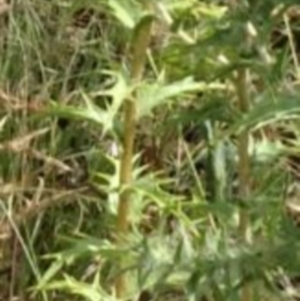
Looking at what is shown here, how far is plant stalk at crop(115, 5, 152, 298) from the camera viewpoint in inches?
72.7

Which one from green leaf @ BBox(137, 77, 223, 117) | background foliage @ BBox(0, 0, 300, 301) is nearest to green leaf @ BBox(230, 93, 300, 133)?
background foliage @ BBox(0, 0, 300, 301)

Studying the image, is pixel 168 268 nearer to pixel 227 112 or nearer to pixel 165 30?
pixel 227 112

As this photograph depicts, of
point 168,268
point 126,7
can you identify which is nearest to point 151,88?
point 126,7

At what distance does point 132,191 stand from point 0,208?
0.66 metres

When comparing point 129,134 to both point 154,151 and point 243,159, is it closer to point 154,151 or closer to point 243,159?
point 243,159

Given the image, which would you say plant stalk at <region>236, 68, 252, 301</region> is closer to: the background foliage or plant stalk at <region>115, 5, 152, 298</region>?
the background foliage

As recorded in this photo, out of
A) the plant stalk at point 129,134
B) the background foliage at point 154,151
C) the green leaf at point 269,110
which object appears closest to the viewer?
the green leaf at point 269,110

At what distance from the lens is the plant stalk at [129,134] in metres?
1.85

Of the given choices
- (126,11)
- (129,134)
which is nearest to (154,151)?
(129,134)

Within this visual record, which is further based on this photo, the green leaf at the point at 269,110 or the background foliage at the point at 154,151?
the background foliage at the point at 154,151

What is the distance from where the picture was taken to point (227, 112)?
1766 mm

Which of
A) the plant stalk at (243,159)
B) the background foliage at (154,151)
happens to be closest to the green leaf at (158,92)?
the background foliage at (154,151)

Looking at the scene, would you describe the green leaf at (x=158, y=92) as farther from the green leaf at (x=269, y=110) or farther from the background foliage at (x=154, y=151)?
the green leaf at (x=269, y=110)

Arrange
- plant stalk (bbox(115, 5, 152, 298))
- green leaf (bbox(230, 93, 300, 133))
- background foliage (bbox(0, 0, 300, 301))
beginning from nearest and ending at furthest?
1. green leaf (bbox(230, 93, 300, 133))
2. background foliage (bbox(0, 0, 300, 301))
3. plant stalk (bbox(115, 5, 152, 298))
